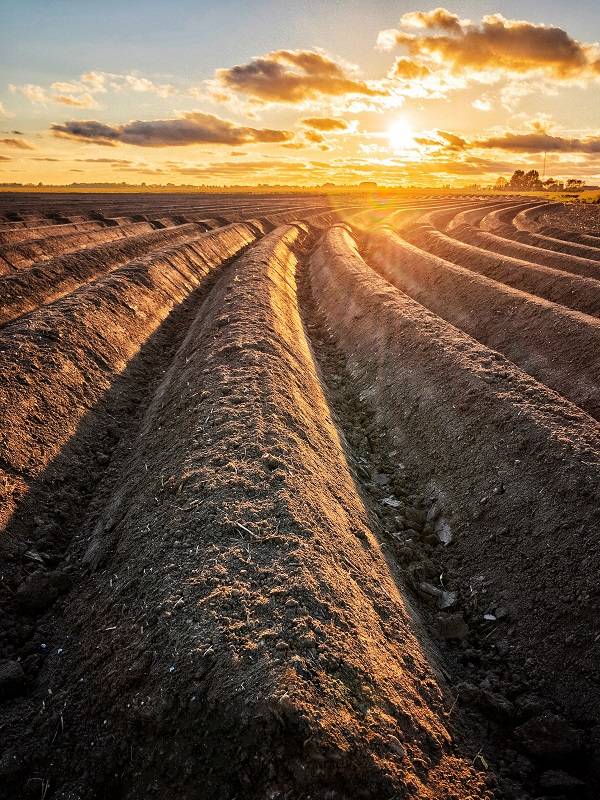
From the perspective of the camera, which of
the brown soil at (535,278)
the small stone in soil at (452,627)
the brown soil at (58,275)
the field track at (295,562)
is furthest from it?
the brown soil at (535,278)

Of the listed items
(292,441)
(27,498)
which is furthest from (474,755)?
(27,498)

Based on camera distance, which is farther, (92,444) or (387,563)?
(92,444)

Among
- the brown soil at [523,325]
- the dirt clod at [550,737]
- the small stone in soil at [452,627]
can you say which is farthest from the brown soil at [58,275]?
the dirt clod at [550,737]

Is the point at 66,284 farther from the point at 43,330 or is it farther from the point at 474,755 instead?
the point at 474,755

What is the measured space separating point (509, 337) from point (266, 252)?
15.5 meters

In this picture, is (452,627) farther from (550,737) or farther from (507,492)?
(507,492)

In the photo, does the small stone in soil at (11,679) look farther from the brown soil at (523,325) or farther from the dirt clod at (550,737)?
the brown soil at (523,325)

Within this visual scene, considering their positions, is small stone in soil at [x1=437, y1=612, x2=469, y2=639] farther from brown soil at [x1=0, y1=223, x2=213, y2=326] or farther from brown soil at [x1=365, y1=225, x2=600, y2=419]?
brown soil at [x1=0, y1=223, x2=213, y2=326]

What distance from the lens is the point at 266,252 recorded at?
26.4 m

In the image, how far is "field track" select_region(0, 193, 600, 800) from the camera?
4.09 metres

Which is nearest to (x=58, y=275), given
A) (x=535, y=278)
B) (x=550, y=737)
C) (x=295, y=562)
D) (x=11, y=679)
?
(x=11, y=679)

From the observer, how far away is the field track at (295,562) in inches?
161

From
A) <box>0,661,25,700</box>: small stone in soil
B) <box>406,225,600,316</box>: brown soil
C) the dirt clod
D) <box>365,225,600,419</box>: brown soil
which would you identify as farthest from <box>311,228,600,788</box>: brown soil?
<box>406,225,600,316</box>: brown soil

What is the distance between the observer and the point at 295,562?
5383mm
